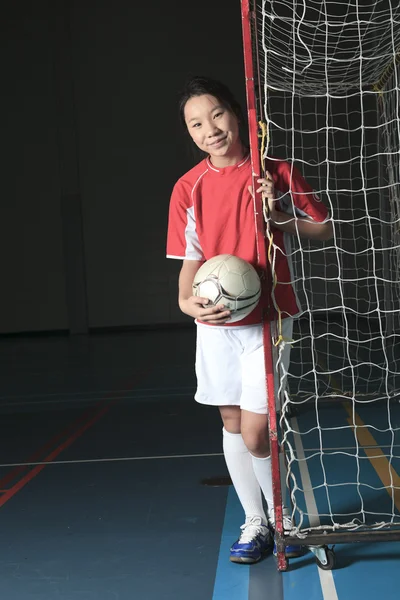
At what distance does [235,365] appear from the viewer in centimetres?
266

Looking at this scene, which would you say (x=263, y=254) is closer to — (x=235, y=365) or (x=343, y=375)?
(x=235, y=365)

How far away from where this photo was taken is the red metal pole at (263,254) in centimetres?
240

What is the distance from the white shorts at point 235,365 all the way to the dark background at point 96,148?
433 inches

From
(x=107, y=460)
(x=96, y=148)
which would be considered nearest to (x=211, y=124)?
(x=107, y=460)

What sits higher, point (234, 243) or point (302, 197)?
point (302, 197)

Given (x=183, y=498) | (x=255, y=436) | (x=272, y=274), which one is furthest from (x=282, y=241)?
(x=183, y=498)

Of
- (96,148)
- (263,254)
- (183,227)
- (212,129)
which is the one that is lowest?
(263,254)

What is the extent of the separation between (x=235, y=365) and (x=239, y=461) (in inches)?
15.3

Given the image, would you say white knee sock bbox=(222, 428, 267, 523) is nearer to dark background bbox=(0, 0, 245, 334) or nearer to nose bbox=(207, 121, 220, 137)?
nose bbox=(207, 121, 220, 137)

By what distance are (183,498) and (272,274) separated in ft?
4.78

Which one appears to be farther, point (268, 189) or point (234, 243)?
point (234, 243)

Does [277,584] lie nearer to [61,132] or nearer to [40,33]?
[61,132]

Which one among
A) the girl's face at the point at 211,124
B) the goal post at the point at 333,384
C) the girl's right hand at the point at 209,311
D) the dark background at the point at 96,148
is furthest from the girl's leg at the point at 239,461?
the dark background at the point at 96,148

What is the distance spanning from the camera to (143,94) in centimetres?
1350
